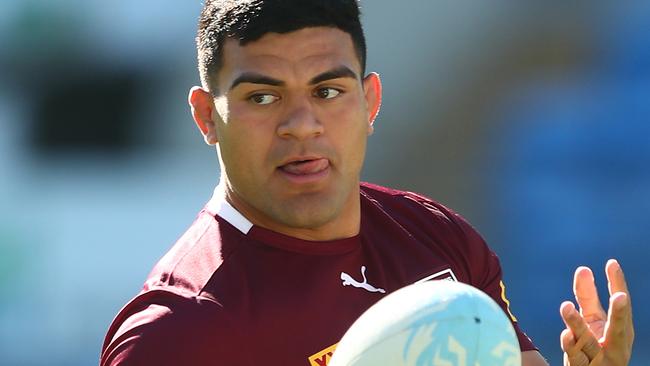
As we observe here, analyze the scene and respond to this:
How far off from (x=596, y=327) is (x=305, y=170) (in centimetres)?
86

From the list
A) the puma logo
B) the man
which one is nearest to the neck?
the man

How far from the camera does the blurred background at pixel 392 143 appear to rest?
753 cm

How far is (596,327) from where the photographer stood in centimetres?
319

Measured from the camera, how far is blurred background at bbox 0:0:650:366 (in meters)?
7.53

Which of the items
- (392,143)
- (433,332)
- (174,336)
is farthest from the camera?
(392,143)

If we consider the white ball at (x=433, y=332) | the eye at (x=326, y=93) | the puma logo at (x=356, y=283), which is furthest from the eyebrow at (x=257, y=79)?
the white ball at (x=433, y=332)

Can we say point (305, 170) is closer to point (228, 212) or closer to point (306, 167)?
point (306, 167)

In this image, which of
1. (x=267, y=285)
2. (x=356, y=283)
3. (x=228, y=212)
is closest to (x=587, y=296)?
(x=356, y=283)

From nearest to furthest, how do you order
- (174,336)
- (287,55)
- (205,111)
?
(174,336), (287,55), (205,111)

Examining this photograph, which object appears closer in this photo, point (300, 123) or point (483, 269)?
point (300, 123)

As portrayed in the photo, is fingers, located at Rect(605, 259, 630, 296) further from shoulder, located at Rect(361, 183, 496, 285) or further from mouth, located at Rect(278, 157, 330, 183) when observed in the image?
mouth, located at Rect(278, 157, 330, 183)

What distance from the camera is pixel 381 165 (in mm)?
8203

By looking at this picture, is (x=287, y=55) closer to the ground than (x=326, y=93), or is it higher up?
higher up

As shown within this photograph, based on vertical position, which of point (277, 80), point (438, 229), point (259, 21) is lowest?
point (438, 229)
